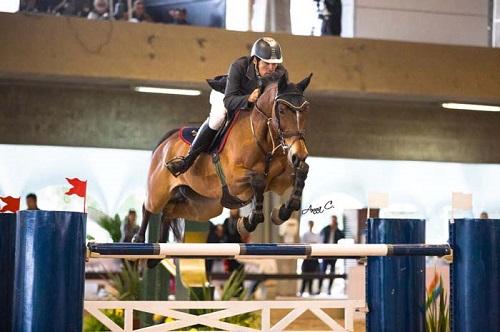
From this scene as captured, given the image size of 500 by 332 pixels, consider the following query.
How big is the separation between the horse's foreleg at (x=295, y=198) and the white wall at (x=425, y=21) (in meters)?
6.33

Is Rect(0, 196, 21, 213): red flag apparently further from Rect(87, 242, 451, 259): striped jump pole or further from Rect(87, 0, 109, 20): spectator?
Rect(87, 0, 109, 20): spectator

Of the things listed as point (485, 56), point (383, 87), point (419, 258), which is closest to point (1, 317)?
point (419, 258)

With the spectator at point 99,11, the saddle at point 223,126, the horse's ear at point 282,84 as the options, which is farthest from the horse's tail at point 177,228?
the spectator at point 99,11

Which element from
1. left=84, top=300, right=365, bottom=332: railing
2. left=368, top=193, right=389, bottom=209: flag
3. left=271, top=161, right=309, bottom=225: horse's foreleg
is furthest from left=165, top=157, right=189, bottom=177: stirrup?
left=84, top=300, right=365, bottom=332: railing

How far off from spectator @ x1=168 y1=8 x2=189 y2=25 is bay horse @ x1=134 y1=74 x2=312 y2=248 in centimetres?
439

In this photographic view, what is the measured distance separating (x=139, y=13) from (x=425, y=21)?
11.6 ft

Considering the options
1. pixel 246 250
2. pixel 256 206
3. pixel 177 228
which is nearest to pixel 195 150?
pixel 256 206

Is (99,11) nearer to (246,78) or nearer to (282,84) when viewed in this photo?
(246,78)

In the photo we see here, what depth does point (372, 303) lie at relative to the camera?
4008mm

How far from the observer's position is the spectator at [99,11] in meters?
9.85

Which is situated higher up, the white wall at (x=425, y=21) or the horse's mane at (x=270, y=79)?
the white wall at (x=425, y=21)

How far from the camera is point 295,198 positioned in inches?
174

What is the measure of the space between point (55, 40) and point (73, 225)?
6827 mm

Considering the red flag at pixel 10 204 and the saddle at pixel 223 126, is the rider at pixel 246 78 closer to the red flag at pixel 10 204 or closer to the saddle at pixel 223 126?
the saddle at pixel 223 126
